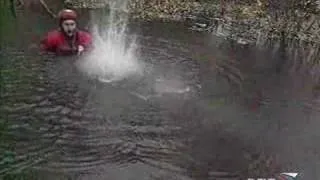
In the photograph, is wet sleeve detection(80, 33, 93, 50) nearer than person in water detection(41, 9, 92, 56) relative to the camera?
No

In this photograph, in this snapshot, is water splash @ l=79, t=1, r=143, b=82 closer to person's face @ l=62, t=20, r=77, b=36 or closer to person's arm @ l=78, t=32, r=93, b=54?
person's arm @ l=78, t=32, r=93, b=54

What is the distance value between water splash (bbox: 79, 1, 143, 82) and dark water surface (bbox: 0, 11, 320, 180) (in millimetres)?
347

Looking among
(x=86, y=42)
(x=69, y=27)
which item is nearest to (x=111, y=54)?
(x=86, y=42)

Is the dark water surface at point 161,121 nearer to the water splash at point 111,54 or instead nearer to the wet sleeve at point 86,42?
the water splash at point 111,54

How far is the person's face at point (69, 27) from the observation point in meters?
11.4

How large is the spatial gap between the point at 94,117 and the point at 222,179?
93.7 inches

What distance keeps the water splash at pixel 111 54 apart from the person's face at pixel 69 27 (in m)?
0.62

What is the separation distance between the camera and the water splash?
1102 centimetres

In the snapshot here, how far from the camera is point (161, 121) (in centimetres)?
872

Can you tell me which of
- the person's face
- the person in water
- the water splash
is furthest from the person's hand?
the person's face

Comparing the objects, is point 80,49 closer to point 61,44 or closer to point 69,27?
point 61,44

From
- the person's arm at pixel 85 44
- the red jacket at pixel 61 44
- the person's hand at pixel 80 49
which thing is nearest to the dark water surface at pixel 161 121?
the red jacket at pixel 61 44

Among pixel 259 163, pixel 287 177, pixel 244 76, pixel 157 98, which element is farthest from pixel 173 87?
pixel 287 177

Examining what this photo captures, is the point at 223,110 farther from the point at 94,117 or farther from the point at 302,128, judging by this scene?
the point at 94,117
